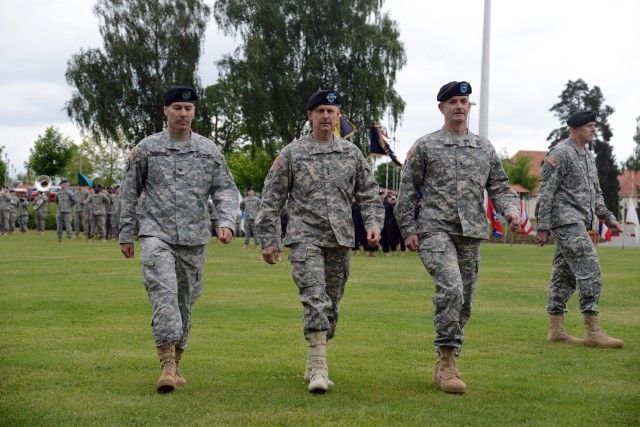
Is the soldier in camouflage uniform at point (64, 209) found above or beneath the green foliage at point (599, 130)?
beneath

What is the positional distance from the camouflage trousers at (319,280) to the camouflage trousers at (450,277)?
2.28 ft

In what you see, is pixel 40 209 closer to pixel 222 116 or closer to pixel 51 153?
pixel 222 116

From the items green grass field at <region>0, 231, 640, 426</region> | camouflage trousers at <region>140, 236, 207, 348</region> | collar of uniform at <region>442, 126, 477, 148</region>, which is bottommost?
green grass field at <region>0, 231, 640, 426</region>

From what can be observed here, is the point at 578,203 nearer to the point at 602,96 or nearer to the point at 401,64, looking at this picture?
the point at 401,64

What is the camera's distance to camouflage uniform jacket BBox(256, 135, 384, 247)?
7.21 meters

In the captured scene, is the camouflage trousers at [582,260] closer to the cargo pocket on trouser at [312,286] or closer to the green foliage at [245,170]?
the cargo pocket on trouser at [312,286]

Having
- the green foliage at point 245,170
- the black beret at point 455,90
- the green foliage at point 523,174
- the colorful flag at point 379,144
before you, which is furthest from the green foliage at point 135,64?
the green foliage at point 523,174

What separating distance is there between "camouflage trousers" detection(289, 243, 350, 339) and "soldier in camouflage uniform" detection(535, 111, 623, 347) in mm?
3136

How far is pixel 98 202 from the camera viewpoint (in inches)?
1384

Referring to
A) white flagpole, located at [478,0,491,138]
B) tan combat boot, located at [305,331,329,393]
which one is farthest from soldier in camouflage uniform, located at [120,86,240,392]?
white flagpole, located at [478,0,491,138]

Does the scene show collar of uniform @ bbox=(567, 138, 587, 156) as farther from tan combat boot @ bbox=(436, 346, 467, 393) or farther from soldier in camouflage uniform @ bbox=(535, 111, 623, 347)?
tan combat boot @ bbox=(436, 346, 467, 393)

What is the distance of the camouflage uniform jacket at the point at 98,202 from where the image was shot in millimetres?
35156

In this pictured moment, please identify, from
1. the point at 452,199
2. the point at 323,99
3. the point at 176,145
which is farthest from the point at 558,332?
the point at 176,145

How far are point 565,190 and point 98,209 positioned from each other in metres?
28.2
